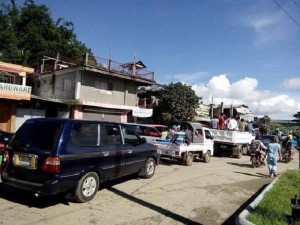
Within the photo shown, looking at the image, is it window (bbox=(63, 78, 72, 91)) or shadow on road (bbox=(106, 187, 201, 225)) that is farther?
window (bbox=(63, 78, 72, 91))

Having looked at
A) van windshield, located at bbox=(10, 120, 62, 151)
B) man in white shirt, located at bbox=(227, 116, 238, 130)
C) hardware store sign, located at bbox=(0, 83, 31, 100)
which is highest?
hardware store sign, located at bbox=(0, 83, 31, 100)

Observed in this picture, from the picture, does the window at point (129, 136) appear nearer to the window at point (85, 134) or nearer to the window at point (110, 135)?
the window at point (110, 135)

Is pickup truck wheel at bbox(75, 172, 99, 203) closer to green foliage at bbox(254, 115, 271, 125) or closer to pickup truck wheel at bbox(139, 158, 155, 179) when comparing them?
pickup truck wheel at bbox(139, 158, 155, 179)

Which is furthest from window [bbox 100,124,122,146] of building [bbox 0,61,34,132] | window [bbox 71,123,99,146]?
building [bbox 0,61,34,132]

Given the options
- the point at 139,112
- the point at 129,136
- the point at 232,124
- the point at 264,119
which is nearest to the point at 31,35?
the point at 139,112

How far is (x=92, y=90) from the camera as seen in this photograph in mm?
25719

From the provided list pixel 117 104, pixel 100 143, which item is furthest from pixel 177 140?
pixel 117 104

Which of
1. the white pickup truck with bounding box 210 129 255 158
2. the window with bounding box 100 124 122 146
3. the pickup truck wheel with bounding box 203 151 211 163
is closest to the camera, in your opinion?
the window with bounding box 100 124 122 146

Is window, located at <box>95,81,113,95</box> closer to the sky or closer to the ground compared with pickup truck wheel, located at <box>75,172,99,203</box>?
closer to the sky

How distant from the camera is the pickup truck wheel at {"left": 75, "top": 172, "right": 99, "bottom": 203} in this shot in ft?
21.8

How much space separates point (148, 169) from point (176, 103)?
21878mm

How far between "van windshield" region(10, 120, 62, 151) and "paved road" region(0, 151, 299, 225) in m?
1.27

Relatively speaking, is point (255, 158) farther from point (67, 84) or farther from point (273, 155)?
point (67, 84)

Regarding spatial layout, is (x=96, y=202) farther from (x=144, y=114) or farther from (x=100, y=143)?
(x=144, y=114)
